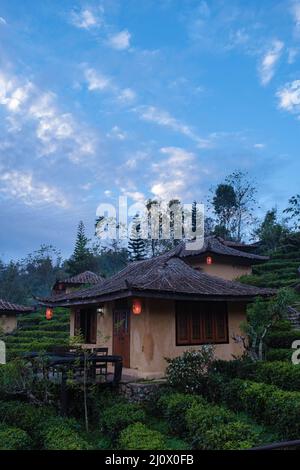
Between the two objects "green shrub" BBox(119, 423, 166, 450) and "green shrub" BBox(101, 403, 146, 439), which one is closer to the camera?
"green shrub" BBox(119, 423, 166, 450)

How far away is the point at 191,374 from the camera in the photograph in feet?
38.1

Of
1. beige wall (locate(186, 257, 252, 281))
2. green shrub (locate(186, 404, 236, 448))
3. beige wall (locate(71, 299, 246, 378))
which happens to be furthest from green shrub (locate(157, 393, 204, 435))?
beige wall (locate(186, 257, 252, 281))

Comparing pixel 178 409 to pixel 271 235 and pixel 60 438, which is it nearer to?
pixel 60 438

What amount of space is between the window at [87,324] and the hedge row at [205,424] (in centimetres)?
647

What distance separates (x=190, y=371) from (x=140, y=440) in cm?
436

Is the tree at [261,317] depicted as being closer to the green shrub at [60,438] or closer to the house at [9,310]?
the green shrub at [60,438]

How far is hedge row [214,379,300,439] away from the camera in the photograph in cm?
866

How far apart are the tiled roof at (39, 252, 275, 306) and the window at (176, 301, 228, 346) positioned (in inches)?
28.1

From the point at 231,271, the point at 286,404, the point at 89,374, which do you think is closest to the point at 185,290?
the point at 89,374

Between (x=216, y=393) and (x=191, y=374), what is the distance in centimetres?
83

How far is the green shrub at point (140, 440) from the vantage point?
7204mm

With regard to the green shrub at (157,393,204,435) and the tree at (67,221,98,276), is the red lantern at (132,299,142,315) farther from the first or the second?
the tree at (67,221,98,276)

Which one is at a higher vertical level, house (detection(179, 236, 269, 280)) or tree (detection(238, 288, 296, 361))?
house (detection(179, 236, 269, 280))
